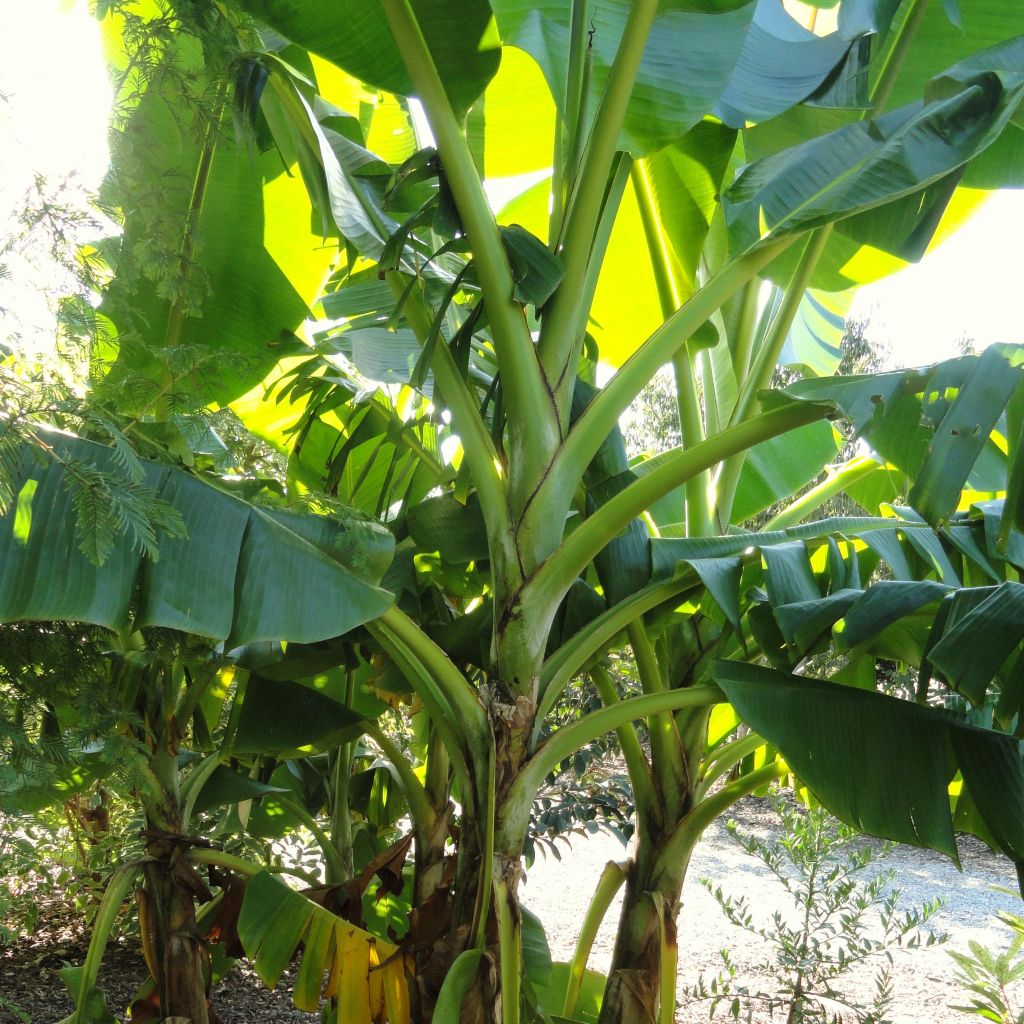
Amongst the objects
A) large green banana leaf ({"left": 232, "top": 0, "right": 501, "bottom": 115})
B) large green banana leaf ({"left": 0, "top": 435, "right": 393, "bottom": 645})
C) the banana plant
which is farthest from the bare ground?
large green banana leaf ({"left": 232, "top": 0, "right": 501, "bottom": 115})

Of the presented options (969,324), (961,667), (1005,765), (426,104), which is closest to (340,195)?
(426,104)

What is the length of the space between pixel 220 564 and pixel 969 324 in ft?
33.0

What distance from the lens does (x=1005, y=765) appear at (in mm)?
1678

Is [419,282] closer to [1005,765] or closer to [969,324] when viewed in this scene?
[1005,765]

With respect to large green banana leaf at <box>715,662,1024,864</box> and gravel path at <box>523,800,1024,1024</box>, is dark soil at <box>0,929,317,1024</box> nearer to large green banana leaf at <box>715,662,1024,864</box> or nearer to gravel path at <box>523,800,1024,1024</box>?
gravel path at <box>523,800,1024,1024</box>

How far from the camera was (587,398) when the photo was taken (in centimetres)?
218

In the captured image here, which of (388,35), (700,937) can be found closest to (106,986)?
(700,937)

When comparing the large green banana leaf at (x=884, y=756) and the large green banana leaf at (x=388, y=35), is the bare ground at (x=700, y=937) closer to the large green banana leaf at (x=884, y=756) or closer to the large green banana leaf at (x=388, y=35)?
the large green banana leaf at (x=884, y=756)

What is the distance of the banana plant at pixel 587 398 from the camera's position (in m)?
1.61

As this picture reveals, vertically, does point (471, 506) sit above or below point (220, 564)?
above

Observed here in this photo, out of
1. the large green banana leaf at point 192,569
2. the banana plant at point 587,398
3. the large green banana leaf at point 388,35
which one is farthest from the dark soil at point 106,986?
the large green banana leaf at point 388,35

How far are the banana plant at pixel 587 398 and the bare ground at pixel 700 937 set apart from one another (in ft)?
6.15

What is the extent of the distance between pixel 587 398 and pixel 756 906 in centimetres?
462

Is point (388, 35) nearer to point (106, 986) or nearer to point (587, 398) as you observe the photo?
point (587, 398)
